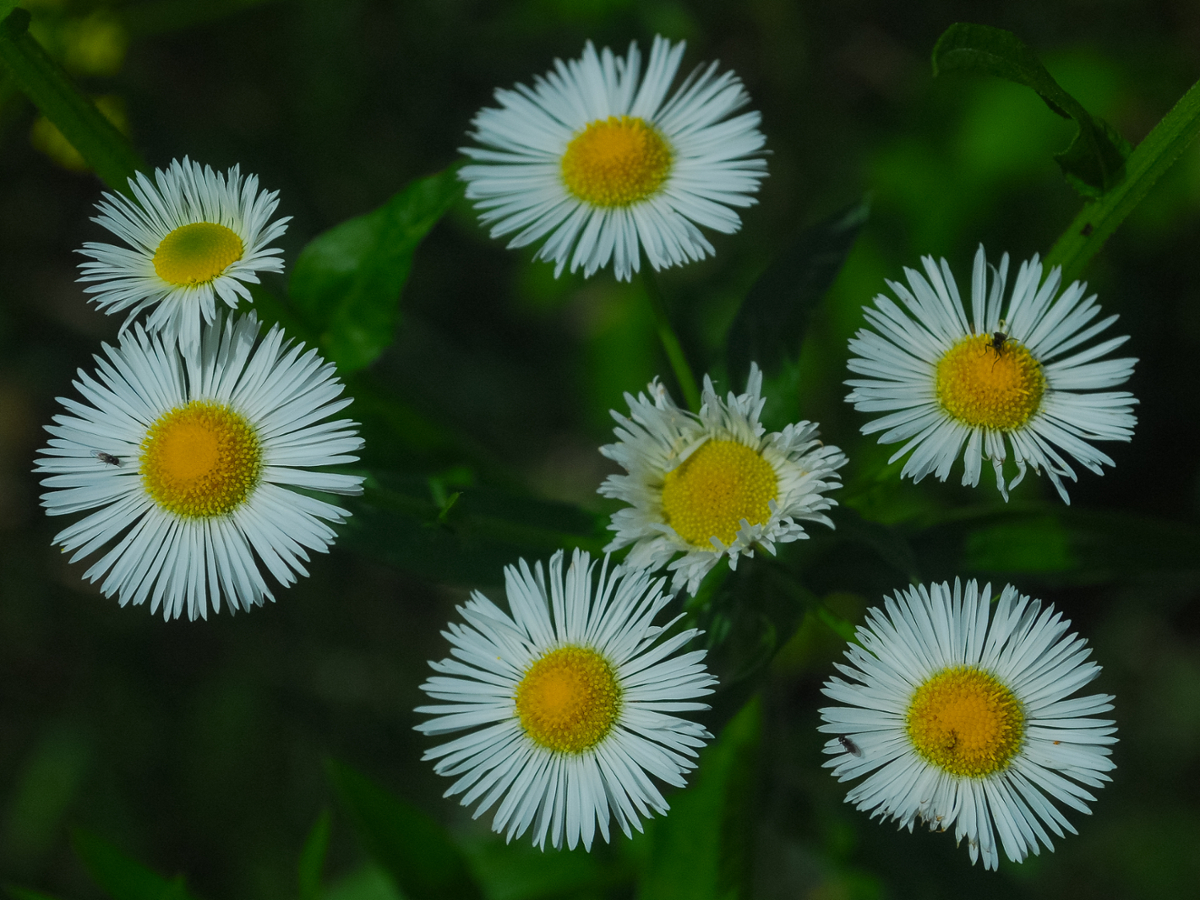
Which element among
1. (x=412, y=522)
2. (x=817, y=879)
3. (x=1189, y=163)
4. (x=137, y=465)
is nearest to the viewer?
(x=137, y=465)

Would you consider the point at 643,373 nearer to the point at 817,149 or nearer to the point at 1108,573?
the point at 817,149

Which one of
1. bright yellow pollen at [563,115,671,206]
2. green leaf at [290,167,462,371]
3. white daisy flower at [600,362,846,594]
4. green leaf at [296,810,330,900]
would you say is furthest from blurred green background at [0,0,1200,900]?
white daisy flower at [600,362,846,594]

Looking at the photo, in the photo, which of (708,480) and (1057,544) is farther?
(1057,544)

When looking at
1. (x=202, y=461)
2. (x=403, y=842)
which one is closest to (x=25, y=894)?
(x=403, y=842)

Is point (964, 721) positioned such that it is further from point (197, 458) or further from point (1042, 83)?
point (197, 458)

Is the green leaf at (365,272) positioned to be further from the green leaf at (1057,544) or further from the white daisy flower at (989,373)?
the green leaf at (1057,544)

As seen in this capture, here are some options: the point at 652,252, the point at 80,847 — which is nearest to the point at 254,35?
the point at 652,252
